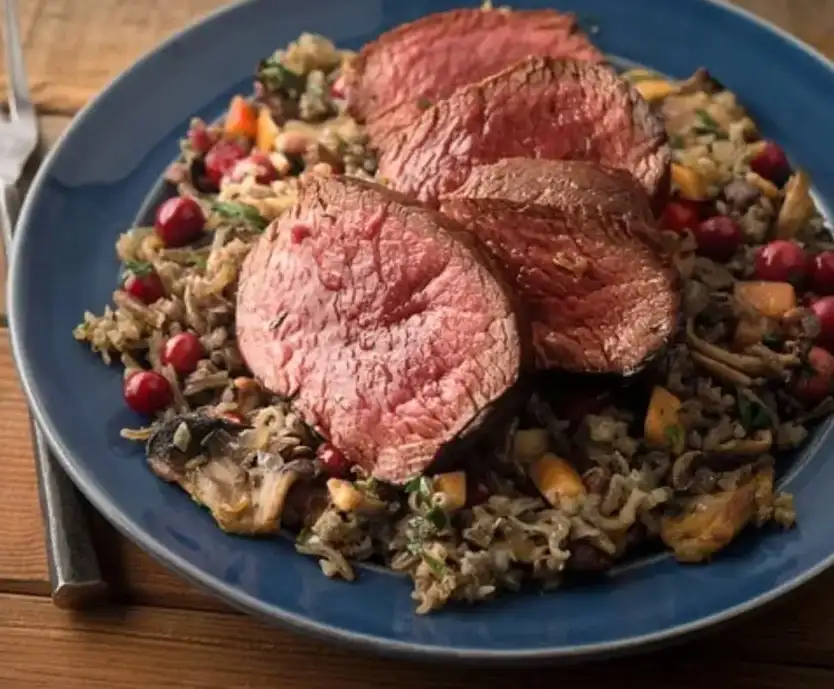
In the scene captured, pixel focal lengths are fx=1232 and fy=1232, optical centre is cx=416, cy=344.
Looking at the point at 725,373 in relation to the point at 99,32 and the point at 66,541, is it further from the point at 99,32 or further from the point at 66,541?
the point at 99,32

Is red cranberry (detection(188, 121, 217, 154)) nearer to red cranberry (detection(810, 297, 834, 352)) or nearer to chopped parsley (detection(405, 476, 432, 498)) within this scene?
chopped parsley (detection(405, 476, 432, 498))

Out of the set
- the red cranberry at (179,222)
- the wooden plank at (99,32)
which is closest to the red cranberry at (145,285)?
the red cranberry at (179,222)

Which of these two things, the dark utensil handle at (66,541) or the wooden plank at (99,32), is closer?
the dark utensil handle at (66,541)

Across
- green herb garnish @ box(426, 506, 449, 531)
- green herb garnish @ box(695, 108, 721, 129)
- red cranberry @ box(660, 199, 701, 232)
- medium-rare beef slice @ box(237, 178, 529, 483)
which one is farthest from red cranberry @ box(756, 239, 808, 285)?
green herb garnish @ box(426, 506, 449, 531)

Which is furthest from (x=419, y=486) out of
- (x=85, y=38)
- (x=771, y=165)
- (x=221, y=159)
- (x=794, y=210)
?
(x=85, y=38)

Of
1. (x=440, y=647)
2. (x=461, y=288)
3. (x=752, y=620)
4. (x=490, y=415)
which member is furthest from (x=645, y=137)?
(x=440, y=647)

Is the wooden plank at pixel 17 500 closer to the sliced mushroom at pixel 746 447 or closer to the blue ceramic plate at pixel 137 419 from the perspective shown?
the blue ceramic plate at pixel 137 419

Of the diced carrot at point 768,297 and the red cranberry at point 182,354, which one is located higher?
the diced carrot at point 768,297

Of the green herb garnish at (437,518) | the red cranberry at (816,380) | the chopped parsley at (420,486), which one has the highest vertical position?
the red cranberry at (816,380)
